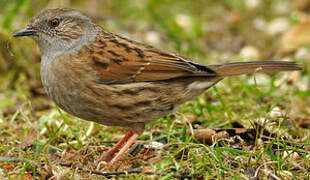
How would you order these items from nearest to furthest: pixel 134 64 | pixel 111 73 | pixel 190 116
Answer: pixel 111 73, pixel 134 64, pixel 190 116

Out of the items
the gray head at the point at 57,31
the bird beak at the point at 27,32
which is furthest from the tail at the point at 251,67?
the bird beak at the point at 27,32

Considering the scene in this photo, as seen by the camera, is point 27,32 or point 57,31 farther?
point 57,31

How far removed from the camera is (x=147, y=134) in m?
4.61

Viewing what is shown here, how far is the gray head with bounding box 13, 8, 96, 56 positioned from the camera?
13.7 ft

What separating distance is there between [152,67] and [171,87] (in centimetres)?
25

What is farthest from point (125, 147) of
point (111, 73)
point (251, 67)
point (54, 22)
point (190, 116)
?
point (251, 67)

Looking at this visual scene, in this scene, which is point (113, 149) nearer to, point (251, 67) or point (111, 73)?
point (111, 73)

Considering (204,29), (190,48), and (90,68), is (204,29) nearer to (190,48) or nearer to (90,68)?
(190,48)

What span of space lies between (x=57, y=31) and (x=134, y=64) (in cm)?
75

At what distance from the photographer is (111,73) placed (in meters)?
4.09

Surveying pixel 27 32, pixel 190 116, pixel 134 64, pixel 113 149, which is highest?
pixel 27 32

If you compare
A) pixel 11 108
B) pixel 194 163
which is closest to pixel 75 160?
pixel 194 163

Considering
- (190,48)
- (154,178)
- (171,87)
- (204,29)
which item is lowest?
(154,178)

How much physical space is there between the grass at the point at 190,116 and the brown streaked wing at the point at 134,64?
53 centimetres
